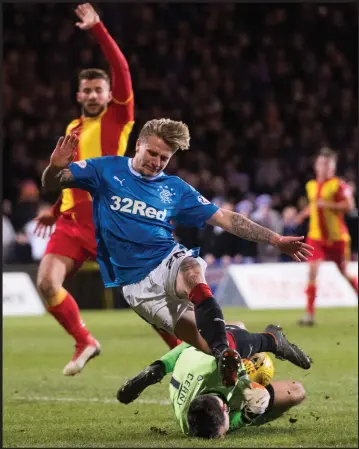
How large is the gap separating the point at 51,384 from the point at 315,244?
6.69 meters

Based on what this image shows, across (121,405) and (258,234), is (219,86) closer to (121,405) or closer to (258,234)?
(121,405)

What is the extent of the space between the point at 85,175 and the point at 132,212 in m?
0.38

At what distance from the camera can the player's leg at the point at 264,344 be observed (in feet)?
20.5

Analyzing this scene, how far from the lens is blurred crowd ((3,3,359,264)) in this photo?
21641 millimetres

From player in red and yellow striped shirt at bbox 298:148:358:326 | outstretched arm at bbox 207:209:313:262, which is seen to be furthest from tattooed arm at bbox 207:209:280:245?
player in red and yellow striped shirt at bbox 298:148:358:326

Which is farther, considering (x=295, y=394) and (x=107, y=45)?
(x=107, y=45)

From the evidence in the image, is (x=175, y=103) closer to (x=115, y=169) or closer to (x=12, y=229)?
(x=12, y=229)

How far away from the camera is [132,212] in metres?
6.41

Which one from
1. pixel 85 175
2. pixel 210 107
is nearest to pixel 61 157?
pixel 85 175

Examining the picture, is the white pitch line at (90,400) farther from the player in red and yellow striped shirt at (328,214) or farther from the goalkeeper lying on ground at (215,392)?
the player in red and yellow striped shirt at (328,214)

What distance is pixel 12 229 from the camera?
18547 millimetres

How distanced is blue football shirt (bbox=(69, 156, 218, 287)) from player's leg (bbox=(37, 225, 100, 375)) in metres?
1.82

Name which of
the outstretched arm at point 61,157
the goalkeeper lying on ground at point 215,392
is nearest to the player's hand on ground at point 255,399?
the goalkeeper lying on ground at point 215,392

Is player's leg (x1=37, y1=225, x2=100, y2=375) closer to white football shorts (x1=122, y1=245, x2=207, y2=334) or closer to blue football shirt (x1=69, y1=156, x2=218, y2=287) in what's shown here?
blue football shirt (x1=69, y1=156, x2=218, y2=287)
